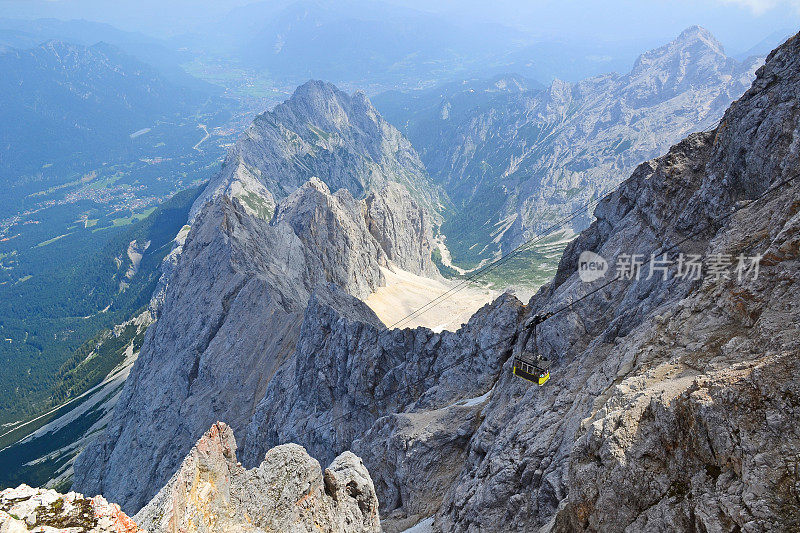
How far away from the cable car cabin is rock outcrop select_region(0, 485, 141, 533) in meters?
22.0

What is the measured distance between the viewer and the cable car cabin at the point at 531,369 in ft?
94.6

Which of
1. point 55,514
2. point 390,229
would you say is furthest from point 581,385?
point 390,229

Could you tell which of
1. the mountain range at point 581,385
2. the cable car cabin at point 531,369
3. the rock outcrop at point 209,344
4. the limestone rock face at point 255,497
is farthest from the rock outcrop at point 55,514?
the rock outcrop at point 209,344

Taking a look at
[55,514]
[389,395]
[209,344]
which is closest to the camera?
[55,514]

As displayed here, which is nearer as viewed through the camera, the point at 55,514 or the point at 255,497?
the point at 55,514

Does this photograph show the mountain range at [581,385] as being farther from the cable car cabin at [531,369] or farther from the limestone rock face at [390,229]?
the limestone rock face at [390,229]

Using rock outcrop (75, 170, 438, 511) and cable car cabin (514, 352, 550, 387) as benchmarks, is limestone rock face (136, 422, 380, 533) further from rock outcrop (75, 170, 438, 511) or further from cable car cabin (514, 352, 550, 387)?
rock outcrop (75, 170, 438, 511)

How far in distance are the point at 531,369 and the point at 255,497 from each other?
17.2 m

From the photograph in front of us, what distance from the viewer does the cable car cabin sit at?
2884 cm

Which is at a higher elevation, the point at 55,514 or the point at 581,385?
the point at 55,514

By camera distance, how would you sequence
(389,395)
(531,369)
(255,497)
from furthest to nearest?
(389,395) → (531,369) → (255,497)

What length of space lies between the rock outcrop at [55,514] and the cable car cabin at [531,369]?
22.0 m

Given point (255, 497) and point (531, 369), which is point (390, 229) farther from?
point (255, 497)

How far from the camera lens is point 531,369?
29406 mm
